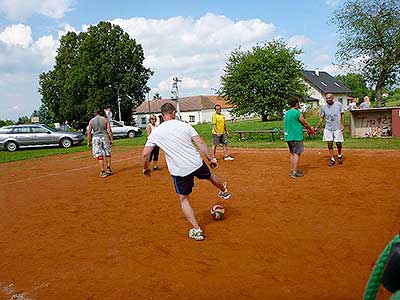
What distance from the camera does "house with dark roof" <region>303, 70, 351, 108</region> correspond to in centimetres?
5968

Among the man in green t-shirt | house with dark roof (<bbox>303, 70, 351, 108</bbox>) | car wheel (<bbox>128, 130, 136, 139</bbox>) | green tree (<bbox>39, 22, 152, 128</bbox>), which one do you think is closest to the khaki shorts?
the man in green t-shirt

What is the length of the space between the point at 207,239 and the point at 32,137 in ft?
68.0

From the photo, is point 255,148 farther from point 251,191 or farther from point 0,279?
point 0,279

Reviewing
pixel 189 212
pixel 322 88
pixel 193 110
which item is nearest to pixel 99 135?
pixel 189 212

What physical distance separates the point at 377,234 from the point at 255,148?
1086cm

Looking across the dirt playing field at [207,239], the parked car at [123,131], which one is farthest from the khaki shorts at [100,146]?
the parked car at [123,131]

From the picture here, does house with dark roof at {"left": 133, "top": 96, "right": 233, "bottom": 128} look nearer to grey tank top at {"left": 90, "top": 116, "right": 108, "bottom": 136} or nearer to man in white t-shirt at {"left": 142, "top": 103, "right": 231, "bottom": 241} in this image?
grey tank top at {"left": 90, "top": 116, "right": 108, "bottom": 136}

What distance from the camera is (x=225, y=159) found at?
41.2 feet

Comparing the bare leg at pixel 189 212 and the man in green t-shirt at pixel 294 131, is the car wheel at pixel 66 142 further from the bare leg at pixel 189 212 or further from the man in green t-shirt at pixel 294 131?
the bare leg at pixel 189 212

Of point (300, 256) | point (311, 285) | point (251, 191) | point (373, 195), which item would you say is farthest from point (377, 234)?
point (251, 191)

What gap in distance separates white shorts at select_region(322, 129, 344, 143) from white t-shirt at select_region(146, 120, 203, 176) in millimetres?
6167

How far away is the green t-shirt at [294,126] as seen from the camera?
859 centimetres

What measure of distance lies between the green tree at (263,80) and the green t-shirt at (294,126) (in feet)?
74.4

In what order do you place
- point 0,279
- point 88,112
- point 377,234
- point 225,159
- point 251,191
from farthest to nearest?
point 88,112, point 225,159, point 251,191, point 377,234, point 0,279
